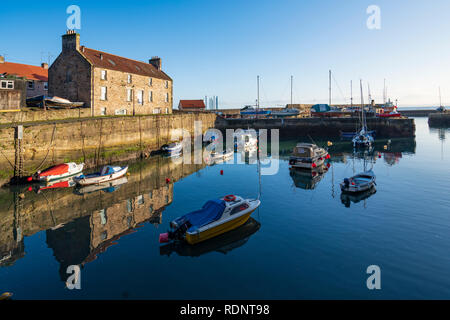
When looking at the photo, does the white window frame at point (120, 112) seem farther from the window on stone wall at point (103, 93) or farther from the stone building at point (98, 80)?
the window on stone wall at point (103, 93)

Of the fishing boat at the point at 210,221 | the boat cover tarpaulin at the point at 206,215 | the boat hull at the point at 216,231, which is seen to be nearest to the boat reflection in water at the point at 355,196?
the fishing boat at the point at 210,221

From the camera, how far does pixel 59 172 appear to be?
91.1 ft

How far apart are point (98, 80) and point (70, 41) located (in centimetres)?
692

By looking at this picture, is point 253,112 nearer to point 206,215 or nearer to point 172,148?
point 172,148

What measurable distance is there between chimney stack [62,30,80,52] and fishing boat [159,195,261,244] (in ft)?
117

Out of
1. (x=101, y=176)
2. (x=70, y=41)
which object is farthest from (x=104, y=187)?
(x=70, y=41)

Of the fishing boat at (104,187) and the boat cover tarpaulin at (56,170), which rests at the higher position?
the boat cover tarpaulin at (56,170)

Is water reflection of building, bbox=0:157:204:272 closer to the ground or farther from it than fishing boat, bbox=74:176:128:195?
closer to the ground

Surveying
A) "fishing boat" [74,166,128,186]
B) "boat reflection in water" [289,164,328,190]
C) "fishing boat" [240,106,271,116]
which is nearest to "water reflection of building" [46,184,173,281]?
"fishing boat" [74,166,128,186]

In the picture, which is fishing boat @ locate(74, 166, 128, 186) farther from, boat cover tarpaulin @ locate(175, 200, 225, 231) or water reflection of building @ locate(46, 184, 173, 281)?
boat cover tarpaulin @ locate(175, 200, 225, 231)

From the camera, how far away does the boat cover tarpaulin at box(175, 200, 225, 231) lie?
1488 centimetres

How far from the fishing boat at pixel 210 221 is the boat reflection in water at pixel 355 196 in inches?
348

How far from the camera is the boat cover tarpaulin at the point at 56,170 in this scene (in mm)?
26869
